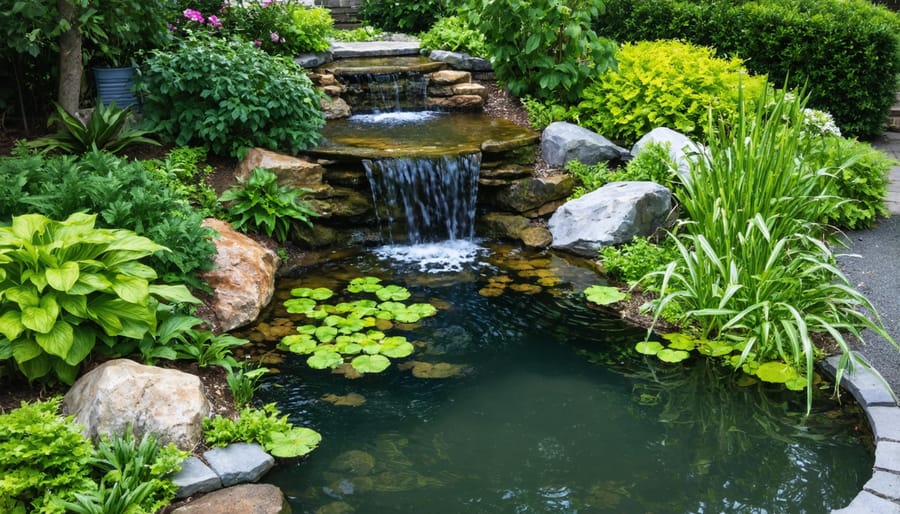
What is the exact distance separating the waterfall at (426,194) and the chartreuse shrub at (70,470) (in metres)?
3.92

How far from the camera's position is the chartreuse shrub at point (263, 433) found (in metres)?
3.73

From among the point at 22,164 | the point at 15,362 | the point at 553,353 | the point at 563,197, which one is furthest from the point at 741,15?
the point at 15,362

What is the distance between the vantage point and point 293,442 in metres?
3.84

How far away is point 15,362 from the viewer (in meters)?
3.79

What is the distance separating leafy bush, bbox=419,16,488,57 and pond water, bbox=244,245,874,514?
516 cm

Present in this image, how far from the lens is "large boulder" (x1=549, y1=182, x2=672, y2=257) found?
20.7ft

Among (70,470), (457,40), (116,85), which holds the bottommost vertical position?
(70,470)

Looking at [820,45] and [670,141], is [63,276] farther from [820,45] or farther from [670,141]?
[820,45]

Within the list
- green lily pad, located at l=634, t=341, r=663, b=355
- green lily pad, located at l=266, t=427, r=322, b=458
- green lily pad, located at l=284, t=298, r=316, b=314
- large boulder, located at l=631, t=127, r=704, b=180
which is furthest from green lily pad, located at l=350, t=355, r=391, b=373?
large boulder, located at l=631, t=127, r=704, b=180

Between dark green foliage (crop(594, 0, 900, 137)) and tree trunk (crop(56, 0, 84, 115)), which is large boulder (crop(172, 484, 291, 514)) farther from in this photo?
dark green foliage (crop(594, 0, 900, 137))

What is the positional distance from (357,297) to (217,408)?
184 cm

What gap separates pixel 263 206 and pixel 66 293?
276 centimetres

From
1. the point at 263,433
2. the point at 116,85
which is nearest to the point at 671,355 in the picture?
the point at 263,433

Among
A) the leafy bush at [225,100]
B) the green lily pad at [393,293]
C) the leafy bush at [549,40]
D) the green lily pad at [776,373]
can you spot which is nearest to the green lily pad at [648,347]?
the green lily pad at [776,373]
